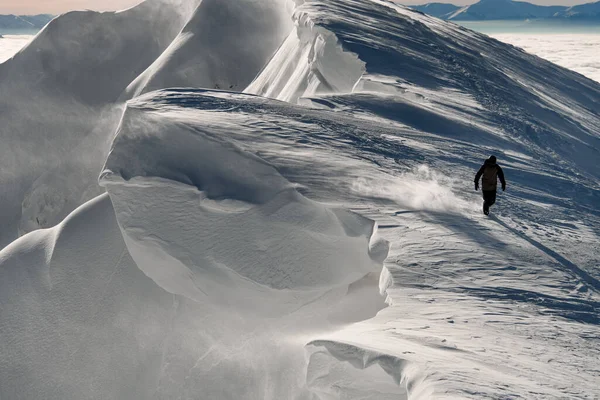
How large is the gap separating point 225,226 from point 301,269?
110cm

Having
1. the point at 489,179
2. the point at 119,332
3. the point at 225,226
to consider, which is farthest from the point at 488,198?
Answer: the point at 119,332

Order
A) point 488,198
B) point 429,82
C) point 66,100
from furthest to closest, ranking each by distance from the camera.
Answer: point 66,100
point 429,82
point 488,198

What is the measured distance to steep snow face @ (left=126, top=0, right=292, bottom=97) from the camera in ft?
49.1

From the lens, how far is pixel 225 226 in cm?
717

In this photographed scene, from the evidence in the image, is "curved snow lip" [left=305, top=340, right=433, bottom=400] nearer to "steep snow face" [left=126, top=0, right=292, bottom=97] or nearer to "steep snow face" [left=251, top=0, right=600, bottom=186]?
"steep snow face" [left=251, top=0, right=600, bottom=186]

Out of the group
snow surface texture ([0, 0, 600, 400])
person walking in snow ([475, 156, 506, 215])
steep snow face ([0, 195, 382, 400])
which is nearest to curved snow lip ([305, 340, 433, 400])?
snow surface texture ([0, 0, 600, 400])

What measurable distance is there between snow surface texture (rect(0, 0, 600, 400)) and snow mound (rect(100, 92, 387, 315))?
2 centimetres

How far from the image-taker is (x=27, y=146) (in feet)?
51.2

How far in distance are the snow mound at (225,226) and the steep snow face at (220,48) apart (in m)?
7.63

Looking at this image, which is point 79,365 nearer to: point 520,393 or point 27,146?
point 520,393

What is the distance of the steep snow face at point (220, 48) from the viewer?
1496cm

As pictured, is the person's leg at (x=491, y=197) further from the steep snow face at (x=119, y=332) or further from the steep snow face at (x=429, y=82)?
the steep snow face at (x=429, y=82)

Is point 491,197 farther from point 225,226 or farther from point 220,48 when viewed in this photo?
point 220,48

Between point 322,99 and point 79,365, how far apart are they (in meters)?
5.88
